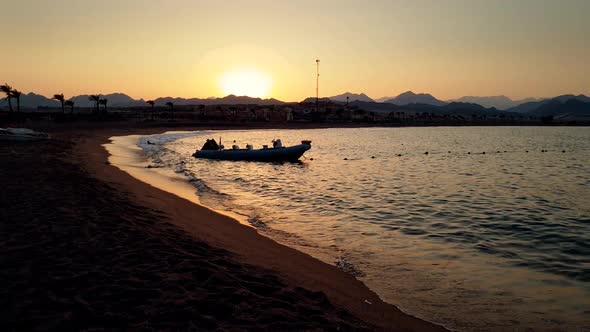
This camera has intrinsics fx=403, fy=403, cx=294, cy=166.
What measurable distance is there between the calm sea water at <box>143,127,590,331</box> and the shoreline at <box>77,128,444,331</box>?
1.54 ft

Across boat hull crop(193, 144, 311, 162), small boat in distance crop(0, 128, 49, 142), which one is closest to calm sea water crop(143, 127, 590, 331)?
boat hull crop(193, 144, 311, 162)

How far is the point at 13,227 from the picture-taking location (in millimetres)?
9055

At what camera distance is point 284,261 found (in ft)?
30.2

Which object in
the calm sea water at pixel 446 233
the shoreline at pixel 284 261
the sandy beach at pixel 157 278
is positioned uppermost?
the sandy beach at pixel 157 278

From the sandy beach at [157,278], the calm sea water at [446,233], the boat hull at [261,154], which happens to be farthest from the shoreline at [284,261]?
the boat hull at [261,154]

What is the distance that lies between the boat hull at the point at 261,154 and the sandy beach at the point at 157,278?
946 inches

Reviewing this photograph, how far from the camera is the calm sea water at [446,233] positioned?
7.54m

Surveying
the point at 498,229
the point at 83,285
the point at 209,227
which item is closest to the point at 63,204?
the point at 209,227

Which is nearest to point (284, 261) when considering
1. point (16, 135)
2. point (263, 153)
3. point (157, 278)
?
point (157, 278)

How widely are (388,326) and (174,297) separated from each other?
10.8 ft

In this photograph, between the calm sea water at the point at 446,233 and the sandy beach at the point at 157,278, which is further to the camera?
the calm sea water at the point at 446,233

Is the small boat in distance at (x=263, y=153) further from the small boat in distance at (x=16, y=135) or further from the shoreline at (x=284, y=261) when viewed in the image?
the shoreline at (x=284, y=261)

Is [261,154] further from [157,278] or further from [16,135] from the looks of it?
[157,278]

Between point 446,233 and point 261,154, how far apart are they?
25004 mm
